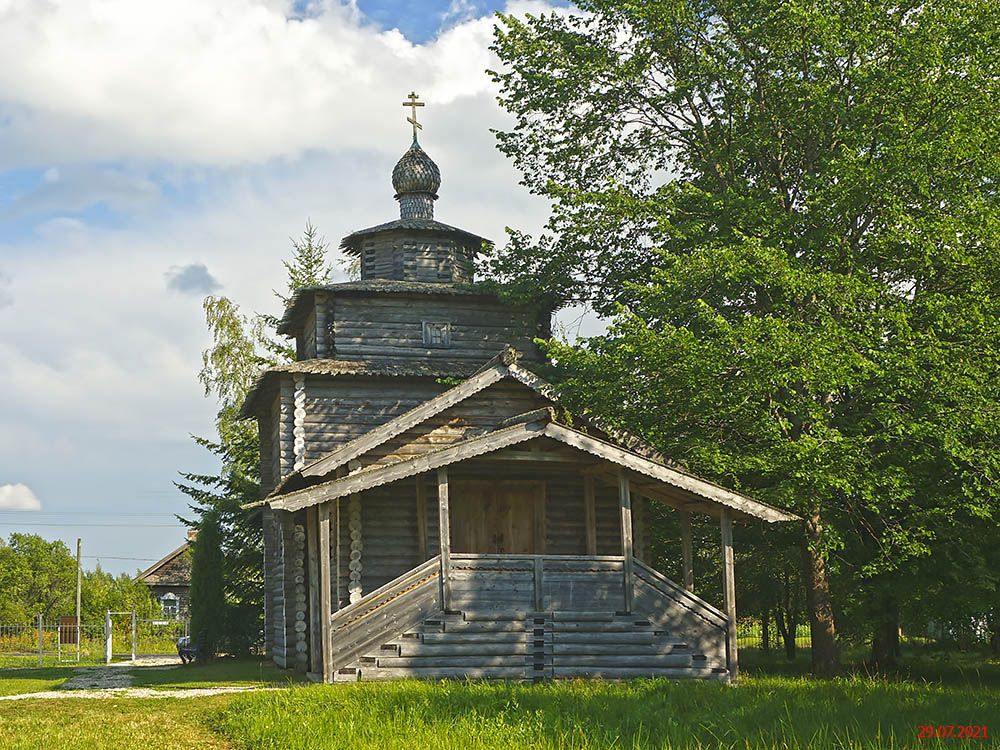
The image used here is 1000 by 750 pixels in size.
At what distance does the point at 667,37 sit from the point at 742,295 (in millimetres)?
5771

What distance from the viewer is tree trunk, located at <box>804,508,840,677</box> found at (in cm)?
2156

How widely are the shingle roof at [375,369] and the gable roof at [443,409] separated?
377 centimetres

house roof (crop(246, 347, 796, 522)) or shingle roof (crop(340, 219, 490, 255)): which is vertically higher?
shingle roof (crop(340, 219, 490, 255))

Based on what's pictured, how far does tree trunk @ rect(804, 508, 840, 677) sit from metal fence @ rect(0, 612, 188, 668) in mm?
26510

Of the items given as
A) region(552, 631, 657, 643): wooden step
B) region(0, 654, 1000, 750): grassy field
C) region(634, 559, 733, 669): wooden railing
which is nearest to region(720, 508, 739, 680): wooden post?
region(634, 559, 733, 669): wooden railing

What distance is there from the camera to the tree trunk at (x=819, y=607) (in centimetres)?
2156

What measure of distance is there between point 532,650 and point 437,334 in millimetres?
9855

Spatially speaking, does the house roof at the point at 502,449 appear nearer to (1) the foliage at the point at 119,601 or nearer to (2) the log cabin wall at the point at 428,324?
(2) the log cabin wall at the point at 428,324

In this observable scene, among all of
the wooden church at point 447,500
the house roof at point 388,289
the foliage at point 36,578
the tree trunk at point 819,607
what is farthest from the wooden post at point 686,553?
the foliage at point 36,578

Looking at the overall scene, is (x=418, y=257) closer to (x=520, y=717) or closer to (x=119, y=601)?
(x=520, y=717)

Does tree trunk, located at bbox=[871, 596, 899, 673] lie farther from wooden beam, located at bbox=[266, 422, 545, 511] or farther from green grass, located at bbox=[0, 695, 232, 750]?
green grass, located at bbox=[0, 695, 232, 750]

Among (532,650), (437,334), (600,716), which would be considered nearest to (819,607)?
(532,650)

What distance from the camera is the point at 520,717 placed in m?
13.2

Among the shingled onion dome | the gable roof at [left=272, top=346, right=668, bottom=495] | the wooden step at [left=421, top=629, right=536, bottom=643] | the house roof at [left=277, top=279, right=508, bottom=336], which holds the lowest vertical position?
the wooden step at [left=421, top=629, right=536, bottom=643]
